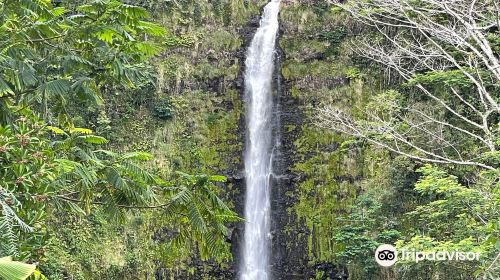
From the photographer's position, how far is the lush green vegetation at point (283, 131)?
4.85 m

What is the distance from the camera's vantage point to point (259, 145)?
55.1ft

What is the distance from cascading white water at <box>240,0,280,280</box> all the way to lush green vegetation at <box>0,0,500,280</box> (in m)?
0.37

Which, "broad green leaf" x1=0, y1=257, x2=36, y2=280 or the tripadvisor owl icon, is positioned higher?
"broad green leaf" x1=0, y1=257, x2=36, y2=280

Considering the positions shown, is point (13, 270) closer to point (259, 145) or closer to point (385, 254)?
point (385, 254)

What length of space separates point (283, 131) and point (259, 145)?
35.1 inches

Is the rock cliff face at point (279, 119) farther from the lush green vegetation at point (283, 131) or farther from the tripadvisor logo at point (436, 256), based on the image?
the tripadvisor logo at point (436, 256)

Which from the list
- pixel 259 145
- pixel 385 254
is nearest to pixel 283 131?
pixel 259 145

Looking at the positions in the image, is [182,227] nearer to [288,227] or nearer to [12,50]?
[12,50]

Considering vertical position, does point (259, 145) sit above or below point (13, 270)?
above

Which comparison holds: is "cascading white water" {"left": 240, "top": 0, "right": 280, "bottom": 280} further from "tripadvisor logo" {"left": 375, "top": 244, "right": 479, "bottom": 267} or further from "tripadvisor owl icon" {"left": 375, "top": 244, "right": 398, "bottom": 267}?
"tripadvisor logo" {"left": 375, "top": 244, "right": 479, "bottom": 267}

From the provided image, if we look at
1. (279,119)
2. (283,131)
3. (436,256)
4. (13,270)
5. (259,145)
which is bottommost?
(436,256)

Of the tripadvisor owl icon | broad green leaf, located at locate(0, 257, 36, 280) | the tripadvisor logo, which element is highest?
broad green leaf, located at locate(0, 257, 36, 280)

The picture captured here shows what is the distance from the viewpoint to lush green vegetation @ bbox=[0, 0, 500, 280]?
15.9 ft

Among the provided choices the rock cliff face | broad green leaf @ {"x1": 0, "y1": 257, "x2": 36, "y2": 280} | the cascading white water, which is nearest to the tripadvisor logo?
the rock cliff face
